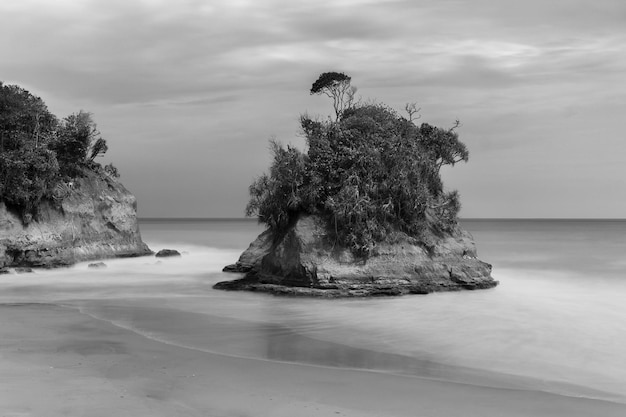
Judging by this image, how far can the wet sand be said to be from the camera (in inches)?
282

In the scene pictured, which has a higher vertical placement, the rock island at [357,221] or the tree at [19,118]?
the tree at [19,118]

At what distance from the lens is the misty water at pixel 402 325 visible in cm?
1038

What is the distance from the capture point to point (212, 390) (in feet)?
26.4

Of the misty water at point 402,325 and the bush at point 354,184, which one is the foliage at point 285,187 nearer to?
the bush at point 354,184

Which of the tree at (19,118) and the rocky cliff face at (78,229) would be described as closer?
the rocky cliff face at (78,229)

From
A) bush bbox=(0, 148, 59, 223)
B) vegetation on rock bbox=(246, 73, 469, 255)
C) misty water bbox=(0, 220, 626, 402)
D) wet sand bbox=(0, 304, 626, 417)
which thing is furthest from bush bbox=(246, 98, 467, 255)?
bush bbox=(0, 148, 59, 223)

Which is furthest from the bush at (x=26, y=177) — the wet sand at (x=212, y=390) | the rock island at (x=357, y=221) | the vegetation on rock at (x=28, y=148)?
the wet sand at (x=212, y=390)

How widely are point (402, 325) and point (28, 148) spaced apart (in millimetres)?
21410

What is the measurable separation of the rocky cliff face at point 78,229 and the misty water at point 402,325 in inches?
97.8

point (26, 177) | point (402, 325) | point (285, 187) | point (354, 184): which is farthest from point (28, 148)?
point (402, 325)

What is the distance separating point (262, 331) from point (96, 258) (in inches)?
875

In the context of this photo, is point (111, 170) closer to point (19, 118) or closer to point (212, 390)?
point (19, 118)

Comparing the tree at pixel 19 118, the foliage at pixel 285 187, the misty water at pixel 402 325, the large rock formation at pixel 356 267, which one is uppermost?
the tree at pixel 19 118

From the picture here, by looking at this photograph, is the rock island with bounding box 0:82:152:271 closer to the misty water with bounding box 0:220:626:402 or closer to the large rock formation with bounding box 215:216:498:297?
the misty water with bounding box 0:220:626:402
